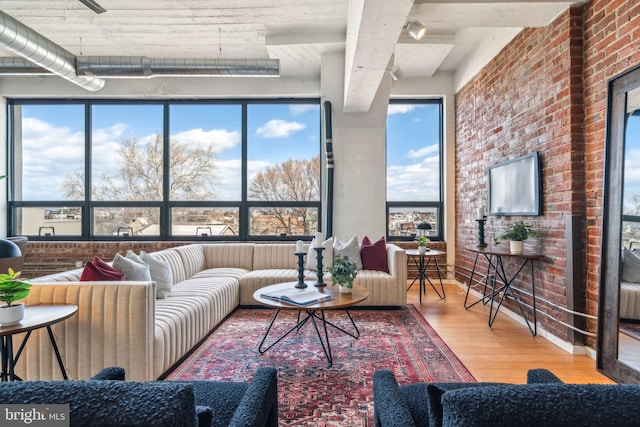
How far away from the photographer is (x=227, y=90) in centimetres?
527

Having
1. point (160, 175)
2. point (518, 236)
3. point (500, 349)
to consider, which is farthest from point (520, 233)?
point (160, 175)

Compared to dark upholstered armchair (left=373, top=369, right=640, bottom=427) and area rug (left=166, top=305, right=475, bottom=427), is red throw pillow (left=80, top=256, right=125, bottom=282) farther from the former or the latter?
dark upholstered armchair (left=373, top=369, right=640, bottom=427)

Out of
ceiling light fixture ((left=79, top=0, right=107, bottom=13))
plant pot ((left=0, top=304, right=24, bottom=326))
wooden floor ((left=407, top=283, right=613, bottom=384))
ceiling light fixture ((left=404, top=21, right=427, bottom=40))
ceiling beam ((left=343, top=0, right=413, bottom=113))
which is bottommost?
wooden floor ((left=407, top=283, right=613, bottom=384))

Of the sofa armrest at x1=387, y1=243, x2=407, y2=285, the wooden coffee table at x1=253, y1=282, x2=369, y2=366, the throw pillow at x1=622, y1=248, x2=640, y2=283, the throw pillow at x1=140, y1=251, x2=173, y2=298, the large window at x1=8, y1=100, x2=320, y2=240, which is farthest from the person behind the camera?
the large window at x1=8, y1=100, x2=320, y2=240

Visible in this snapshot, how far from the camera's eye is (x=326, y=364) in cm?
240

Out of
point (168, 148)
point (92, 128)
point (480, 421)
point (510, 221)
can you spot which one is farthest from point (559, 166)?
point (92, 128)

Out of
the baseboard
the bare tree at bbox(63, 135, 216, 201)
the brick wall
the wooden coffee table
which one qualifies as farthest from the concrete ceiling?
the baseboard

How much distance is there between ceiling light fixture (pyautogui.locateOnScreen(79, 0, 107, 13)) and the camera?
326 cm

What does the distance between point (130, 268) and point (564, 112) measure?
376 centimetres

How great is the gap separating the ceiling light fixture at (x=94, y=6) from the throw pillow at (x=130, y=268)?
104 inches

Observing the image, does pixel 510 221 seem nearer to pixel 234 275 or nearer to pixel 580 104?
pixel 580 104

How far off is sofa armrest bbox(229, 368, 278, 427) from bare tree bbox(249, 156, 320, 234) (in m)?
4.13

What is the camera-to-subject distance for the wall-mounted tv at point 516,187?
310cm

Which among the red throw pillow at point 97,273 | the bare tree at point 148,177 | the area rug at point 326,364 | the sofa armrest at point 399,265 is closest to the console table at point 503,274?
the sofa armrest at point 399,265
